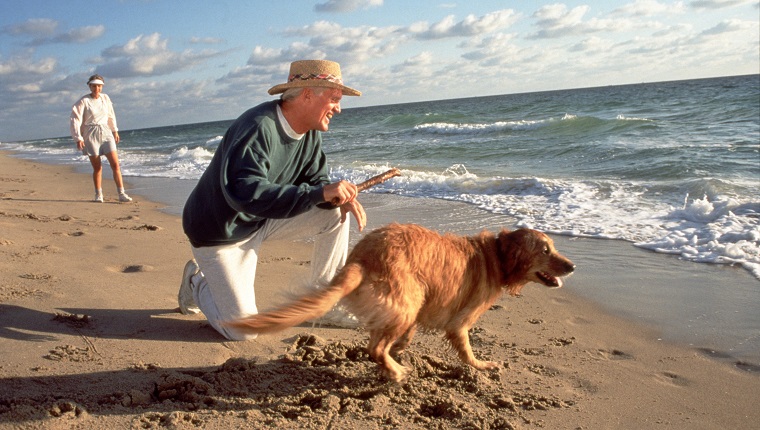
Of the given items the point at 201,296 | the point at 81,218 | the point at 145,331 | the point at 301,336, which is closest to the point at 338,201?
the point at 301,336

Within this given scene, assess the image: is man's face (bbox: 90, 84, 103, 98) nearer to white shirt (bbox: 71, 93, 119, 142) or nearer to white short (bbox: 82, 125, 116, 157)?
white shirt (bbox: 71, 93, 119, 142)

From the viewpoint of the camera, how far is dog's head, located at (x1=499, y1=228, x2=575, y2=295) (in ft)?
Result: 11.7

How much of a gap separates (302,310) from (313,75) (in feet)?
4.96

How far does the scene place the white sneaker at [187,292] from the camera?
4.14 meters

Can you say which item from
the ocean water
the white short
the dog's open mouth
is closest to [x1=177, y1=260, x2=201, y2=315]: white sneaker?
the dog's open mouth

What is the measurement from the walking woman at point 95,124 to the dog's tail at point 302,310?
7.73 m

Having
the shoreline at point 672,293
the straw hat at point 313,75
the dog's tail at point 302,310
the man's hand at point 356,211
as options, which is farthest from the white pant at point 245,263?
the shoreline at point 672,293

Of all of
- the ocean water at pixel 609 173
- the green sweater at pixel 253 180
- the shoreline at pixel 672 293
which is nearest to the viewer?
the green sweater at pixel 253 180

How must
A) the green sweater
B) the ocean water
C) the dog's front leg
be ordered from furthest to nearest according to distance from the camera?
the ocean water < the dog's front leg < the green sweater

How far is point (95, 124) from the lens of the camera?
9516 millimetres

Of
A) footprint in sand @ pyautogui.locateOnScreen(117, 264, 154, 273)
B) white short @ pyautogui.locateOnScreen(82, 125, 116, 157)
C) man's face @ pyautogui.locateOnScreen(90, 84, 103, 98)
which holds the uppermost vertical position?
man's face @ pyautogui.locateOnScreen(90, 84, 103, 98)

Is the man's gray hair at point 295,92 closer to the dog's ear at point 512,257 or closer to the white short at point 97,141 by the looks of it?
the dog's ear at point 512,257

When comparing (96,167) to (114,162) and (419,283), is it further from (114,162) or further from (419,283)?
(419,283)

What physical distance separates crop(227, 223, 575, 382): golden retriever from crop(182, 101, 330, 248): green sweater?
50cm
